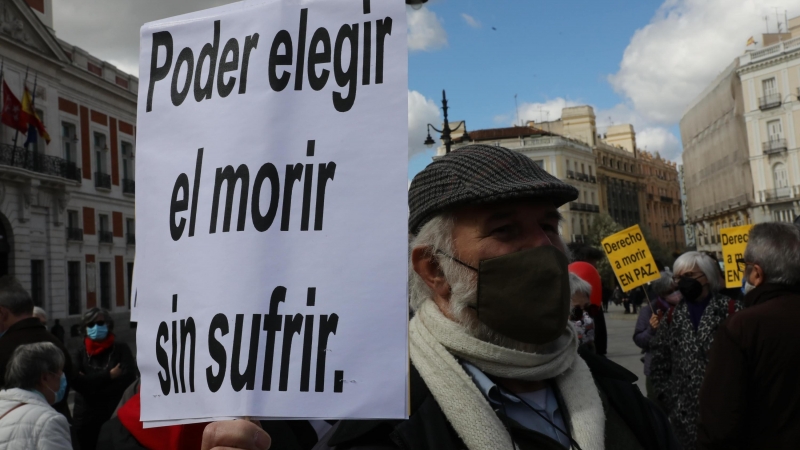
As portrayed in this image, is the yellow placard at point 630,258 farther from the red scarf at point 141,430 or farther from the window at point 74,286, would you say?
the window at point 74,286

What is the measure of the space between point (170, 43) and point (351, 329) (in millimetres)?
828

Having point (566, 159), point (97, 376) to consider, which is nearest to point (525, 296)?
point (97, 376)

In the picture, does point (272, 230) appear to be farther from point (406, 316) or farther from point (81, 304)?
point (81, 304)

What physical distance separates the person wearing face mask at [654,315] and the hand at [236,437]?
526 centimetres

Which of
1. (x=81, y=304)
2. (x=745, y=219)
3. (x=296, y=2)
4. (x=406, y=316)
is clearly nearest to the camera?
(x=406, y=316)

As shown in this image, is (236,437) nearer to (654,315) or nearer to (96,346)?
(96,346)

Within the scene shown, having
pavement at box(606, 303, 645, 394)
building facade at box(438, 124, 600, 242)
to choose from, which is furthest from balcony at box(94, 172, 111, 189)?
building facade at box(438, 124, 600, 242)

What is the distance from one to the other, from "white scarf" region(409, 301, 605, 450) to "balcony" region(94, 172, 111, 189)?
109 feet

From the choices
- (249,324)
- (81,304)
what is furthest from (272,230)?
(81,304)

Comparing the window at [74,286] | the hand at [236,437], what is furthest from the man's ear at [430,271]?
the window at [74,286]

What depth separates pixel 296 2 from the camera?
5.73 feet

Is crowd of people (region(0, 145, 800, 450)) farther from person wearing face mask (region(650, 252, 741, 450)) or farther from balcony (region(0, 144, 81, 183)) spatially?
balcony (region(0, 144, 81, 183))

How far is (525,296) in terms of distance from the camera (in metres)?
1.82

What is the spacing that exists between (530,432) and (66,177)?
103 ft
